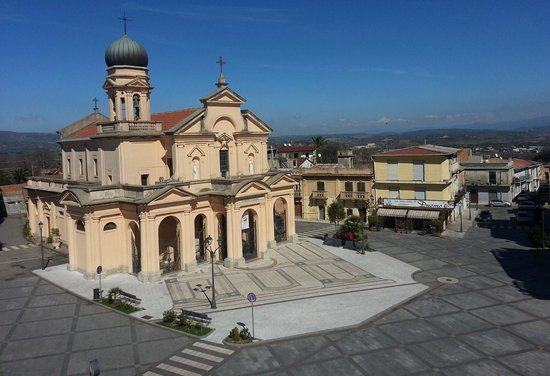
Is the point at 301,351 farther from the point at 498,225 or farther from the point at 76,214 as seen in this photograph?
the point at 498,225

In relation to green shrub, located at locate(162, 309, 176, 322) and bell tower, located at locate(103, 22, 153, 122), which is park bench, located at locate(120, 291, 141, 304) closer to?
green shrub, located at locate(162, 309, 176, 322)

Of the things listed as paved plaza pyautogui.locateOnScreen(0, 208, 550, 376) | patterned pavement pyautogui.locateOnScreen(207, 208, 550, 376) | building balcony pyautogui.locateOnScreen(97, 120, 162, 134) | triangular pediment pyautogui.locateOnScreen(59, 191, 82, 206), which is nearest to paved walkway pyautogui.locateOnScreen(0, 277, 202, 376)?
paved plaza pyautogui.locateOnScreen(0, 208, 550, 376)

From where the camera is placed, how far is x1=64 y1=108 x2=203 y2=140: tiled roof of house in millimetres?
40188

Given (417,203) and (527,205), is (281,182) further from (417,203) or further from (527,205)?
(527,205)

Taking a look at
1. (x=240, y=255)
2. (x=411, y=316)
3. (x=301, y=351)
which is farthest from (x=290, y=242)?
(x=301, y=351)

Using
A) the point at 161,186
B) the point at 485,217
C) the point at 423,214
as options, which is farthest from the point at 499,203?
the point at 161,186

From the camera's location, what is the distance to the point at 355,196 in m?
56.7

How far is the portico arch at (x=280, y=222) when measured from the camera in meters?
46.2

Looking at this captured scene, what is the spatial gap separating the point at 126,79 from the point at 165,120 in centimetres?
540

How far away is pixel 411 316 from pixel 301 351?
778 centimetres

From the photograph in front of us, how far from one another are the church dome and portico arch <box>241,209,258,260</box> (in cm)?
1556

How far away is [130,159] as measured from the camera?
3722cm

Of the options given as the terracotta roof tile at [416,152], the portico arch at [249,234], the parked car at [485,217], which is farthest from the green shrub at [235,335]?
the parked car at [485,217]

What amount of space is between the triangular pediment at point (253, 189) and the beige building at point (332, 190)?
19.3 metres
